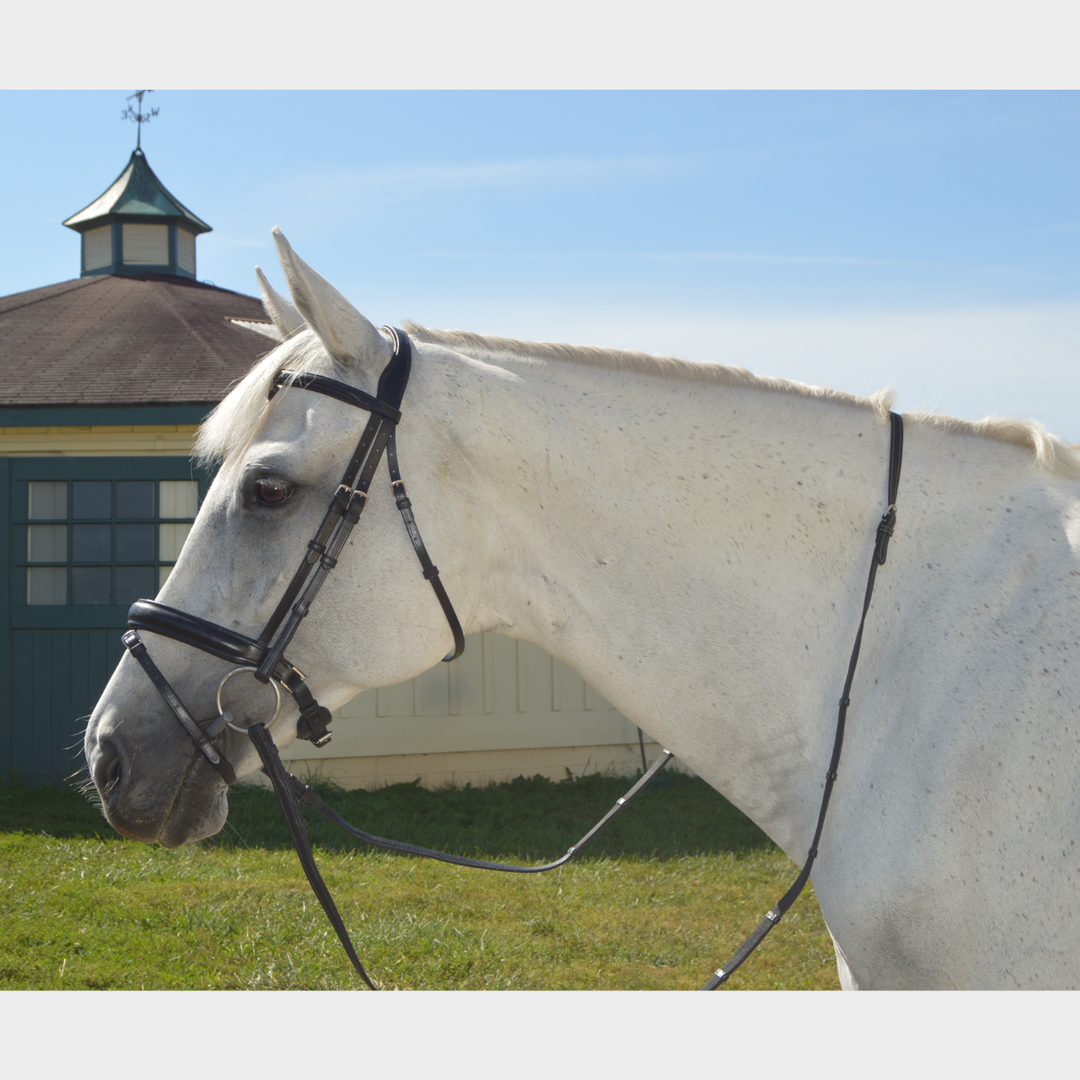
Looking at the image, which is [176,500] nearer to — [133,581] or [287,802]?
[133,581]

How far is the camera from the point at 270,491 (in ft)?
5.66

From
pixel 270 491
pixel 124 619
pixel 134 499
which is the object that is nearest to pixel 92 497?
pixel 134 499

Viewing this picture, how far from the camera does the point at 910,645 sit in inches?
65.9

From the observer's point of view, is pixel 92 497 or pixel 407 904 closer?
pixel 407 904

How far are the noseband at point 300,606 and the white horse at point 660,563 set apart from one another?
3 cm

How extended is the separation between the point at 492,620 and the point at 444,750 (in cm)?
618

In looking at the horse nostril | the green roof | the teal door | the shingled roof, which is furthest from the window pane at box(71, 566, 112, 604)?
the horse nostril

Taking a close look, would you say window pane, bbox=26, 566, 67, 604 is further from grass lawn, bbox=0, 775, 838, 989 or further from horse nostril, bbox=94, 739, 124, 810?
horse nostril, bbox=94, 739, 124, 810

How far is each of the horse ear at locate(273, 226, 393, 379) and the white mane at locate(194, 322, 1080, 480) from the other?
0.19 feet

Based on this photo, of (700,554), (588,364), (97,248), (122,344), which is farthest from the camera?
(97,248)

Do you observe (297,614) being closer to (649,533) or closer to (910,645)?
(649,533)

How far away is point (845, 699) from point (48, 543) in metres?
7.96

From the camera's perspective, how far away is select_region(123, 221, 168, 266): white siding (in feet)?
39.7

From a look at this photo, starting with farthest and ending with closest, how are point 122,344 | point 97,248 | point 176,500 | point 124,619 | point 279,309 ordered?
point 97,248
point 122,344
point 176,500
point 124,619
point 279,309
